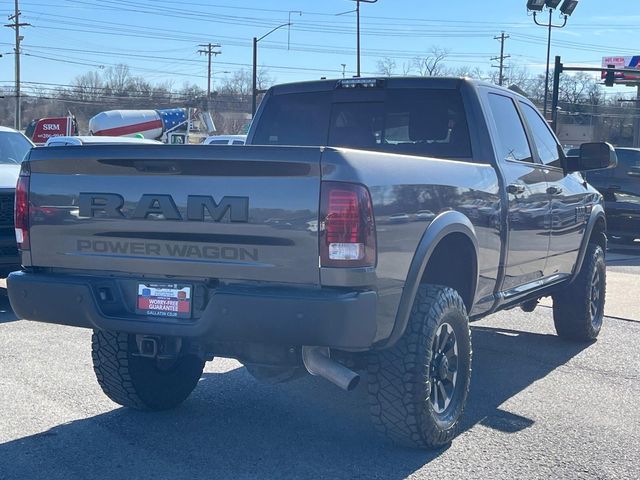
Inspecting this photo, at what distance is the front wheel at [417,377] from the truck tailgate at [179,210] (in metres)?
0.77

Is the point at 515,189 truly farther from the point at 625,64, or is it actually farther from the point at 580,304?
the point at 625,64

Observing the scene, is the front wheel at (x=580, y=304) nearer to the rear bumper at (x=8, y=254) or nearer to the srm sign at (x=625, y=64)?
the rear bumper at (x=8, y=254)

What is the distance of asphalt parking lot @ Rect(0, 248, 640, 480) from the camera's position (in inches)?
175

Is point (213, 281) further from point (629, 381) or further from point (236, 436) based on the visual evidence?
point (629, 381)

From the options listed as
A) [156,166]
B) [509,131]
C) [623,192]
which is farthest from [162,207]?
[623,192]

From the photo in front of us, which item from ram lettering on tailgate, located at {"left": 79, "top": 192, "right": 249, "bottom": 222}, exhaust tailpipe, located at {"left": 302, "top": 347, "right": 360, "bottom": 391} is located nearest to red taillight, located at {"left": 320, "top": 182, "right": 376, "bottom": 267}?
ram lettering on tailgate, located at {"left": 79, "top": 192, "right": 249, "bottom": 222}

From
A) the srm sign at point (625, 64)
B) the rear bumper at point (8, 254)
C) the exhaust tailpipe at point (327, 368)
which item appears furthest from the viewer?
the srm sign at point (625, 64)

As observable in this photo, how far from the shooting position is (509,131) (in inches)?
242

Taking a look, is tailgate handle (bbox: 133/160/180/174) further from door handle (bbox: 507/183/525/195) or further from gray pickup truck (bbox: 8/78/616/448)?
door handle (bbox: 507/183/525/195)

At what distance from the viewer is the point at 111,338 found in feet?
16.9

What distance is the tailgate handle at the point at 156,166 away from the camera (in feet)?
14.0

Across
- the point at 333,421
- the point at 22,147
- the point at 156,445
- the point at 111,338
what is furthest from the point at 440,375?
the point at 22,147

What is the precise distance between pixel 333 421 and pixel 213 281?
155cm

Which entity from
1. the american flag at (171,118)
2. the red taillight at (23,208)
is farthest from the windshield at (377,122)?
the american flag at (171,118)
